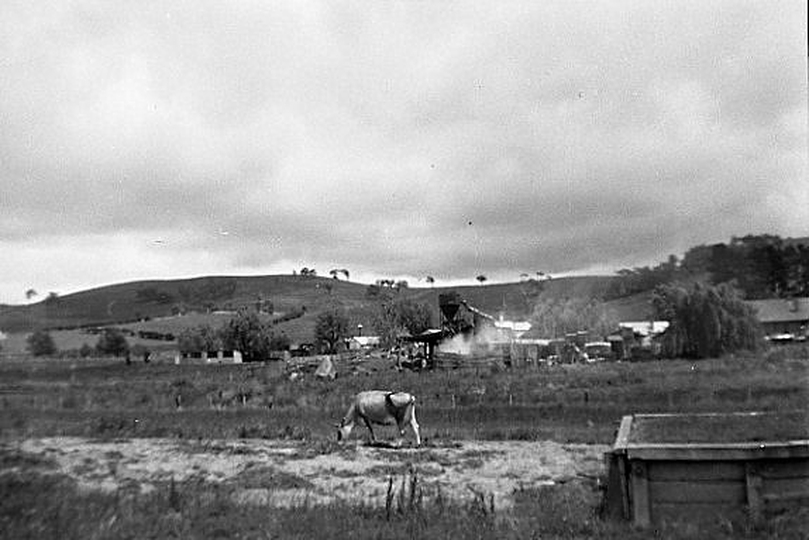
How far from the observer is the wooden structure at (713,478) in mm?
8508

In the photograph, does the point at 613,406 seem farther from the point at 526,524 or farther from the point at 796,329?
the point at 796,329

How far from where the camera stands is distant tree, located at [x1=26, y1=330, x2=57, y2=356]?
958cm

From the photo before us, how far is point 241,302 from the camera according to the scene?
6438 cm

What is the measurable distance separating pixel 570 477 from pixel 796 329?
194ft

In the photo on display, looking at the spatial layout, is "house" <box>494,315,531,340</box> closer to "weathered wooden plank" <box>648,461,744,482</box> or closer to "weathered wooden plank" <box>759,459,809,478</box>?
"weathered wooden plank" <box>648,461,744,482</box>

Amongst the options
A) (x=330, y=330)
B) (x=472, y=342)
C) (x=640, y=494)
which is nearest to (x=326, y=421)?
(x=640, y=494)

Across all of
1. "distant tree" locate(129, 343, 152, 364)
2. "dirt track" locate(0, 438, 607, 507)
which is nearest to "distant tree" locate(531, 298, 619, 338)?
"distant tree" locate(129, 343, 152, 364)

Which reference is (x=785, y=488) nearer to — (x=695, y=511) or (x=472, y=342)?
(x=695, y=511)

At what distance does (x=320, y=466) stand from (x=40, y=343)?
24.7 feet

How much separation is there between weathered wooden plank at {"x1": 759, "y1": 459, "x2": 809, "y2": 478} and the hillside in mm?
9299

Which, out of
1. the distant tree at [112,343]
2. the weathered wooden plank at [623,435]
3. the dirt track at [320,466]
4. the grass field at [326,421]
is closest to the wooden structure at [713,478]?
the weathered wooden plank at [623,435]

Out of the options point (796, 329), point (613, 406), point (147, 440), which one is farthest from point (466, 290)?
point (147, 440)

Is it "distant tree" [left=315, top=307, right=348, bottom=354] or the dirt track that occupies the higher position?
"distant tree" [left=315, top=307, right=348, bottom=354]

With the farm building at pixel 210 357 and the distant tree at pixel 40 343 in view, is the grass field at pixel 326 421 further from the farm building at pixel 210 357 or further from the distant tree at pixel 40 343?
the farm building at pixel 210 357
